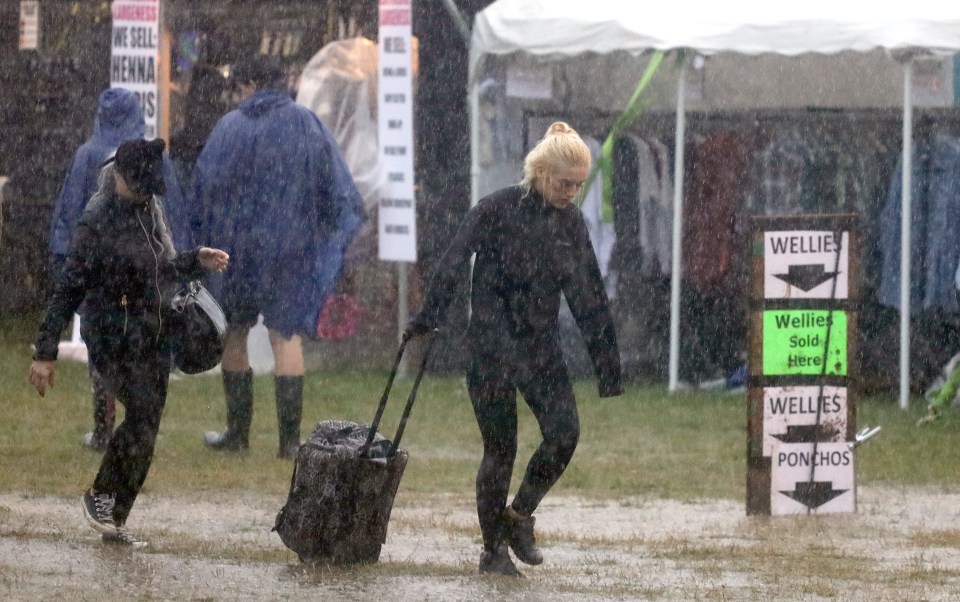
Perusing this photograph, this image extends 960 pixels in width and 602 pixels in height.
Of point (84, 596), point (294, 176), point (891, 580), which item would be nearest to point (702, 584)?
point (891, 580)

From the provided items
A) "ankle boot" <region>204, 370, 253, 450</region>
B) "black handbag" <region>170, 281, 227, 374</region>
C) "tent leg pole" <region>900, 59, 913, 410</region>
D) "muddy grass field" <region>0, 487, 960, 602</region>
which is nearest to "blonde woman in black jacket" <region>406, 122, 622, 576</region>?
"muddy grass field" <region>0, 487, 960, 602</region>

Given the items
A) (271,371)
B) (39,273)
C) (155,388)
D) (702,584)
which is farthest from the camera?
(39,273)

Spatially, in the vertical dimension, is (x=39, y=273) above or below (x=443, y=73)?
below

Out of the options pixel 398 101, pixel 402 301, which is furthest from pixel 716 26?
pixel 402 301

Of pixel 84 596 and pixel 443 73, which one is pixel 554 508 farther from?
pixel 443 73

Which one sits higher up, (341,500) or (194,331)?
(194,331)

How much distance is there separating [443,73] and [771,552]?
30.9 feet

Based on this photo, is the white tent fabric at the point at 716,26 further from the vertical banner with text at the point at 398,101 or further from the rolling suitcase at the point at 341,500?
the rolling suitcase at the point at 341,500

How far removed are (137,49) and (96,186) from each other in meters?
4.28

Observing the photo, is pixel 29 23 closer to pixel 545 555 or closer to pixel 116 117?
pixel 116 117

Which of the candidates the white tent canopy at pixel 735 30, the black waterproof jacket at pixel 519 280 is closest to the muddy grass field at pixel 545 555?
the black waterproof jacket at pixel 519 280

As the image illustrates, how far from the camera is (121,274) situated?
24.5ft

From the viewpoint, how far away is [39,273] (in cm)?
1942

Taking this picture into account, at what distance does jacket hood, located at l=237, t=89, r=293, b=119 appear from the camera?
10539 millimetres
